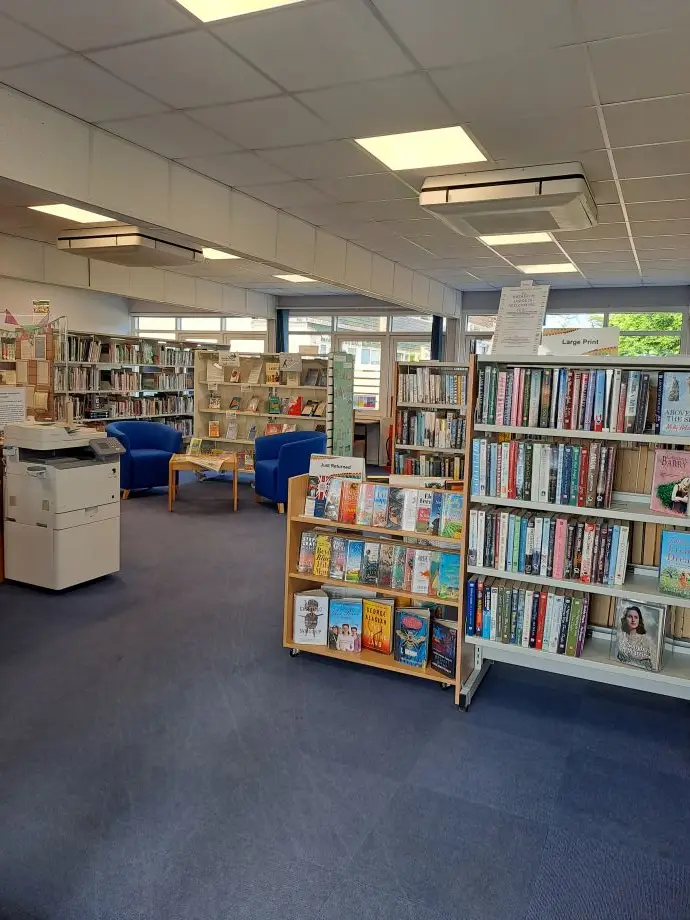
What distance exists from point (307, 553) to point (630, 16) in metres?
2.93

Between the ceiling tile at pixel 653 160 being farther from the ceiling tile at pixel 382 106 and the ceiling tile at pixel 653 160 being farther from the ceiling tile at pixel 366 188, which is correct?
the ceiling tile at pixel 366 188

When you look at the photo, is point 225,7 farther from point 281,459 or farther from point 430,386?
point 281,459

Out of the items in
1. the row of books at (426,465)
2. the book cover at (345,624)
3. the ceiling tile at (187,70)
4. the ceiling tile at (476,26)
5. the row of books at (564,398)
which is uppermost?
the ceiling tile at (187,70)

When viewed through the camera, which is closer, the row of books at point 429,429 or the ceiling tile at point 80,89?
the ceiling tile at point 80,89

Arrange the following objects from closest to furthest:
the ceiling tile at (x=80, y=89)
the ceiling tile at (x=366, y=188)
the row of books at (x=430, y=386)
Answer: the ceiling tile at (x=80, y=89) → the ceiling tile at (x=366, y=188) → the row of books at (x=430, y=386)

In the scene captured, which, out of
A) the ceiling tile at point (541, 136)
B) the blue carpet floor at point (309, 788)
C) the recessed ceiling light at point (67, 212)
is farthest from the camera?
the recessed ceiling light at point (67, 212)

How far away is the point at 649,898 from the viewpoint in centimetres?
215

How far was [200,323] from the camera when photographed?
13.7 metres

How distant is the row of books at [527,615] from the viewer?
3230 millimetres

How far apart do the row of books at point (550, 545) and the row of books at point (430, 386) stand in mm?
3277

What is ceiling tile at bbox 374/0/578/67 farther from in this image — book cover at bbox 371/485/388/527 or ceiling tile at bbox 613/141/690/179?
book cover at bbox 371/485/388/527

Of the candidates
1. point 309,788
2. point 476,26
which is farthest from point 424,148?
point 309,788

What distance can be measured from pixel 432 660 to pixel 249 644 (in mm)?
1182

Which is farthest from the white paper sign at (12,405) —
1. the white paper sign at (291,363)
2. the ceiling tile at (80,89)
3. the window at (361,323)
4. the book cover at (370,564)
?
the window at (361,323)
